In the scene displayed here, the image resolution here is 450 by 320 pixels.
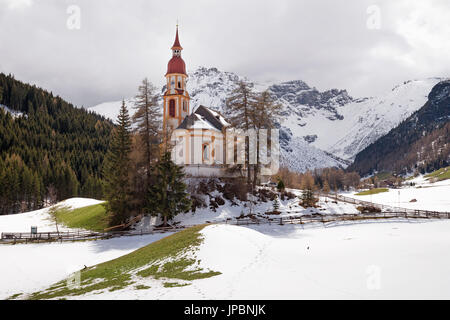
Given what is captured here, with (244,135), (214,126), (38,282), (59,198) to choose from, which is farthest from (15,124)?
(38,282)

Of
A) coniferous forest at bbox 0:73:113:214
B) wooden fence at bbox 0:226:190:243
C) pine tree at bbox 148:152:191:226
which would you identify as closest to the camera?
wooden fence at bbox 0:226:190:243

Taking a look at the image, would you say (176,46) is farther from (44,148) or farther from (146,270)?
(44,148)

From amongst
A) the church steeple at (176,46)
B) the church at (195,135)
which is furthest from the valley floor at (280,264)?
the church steeple at (176,46)

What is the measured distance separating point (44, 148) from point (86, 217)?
90451mm

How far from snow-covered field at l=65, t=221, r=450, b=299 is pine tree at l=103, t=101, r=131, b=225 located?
16.5 meters

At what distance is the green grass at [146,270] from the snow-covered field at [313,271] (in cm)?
112

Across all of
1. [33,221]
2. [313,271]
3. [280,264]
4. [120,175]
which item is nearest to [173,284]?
[280,264]

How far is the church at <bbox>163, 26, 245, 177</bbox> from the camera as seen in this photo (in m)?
49.8

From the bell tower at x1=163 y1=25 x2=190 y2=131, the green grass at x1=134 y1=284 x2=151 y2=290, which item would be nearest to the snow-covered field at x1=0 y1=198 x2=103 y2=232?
the bell tower at x1=163 y1=25 x2=190 y2=131

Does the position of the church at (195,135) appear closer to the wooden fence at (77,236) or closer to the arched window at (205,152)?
the arched window at (205,152)

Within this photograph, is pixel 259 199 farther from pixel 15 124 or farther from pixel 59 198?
pixel 15 124

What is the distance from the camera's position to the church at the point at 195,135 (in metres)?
49.8

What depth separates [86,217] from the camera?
4741cm

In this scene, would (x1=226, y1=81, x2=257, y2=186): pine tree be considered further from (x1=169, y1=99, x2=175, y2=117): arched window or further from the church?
(x1=169, y1=99, x2=175, y2=117): arched window
